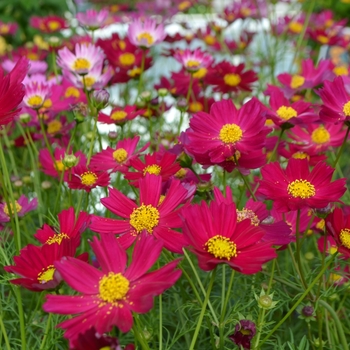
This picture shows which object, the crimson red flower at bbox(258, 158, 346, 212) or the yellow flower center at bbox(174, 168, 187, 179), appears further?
the yellow flower center at bbox(174, 168, 187, 179)

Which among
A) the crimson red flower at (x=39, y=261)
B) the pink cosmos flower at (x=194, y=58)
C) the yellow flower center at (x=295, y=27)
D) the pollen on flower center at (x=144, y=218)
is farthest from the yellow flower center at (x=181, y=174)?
the yellow flower center at (x=295, y=27)

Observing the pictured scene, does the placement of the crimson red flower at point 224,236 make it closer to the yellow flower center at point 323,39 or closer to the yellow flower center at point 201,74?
the yellow flower center at point 201,74

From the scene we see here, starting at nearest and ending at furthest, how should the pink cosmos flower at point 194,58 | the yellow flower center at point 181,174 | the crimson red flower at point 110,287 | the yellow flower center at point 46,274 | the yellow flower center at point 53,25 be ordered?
the crimson red flower at point 110,287, the yellow flower center at point 46,274, the yellow flower center at point 181,174, the pink cosmos flower at point 194,58, the yellow flower center at point 53,25

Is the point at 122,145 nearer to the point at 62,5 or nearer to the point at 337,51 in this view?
the point at 62,5

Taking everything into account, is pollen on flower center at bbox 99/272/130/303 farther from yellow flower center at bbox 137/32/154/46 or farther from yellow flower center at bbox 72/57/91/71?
yellow flower center at bbox 137/32/154/46

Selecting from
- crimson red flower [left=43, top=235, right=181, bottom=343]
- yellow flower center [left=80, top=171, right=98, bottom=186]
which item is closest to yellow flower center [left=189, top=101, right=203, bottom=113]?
yellow flower center [left=80, top=171, right=98, bottom=186]

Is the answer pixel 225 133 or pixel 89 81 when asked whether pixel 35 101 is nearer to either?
pixel 89 81
